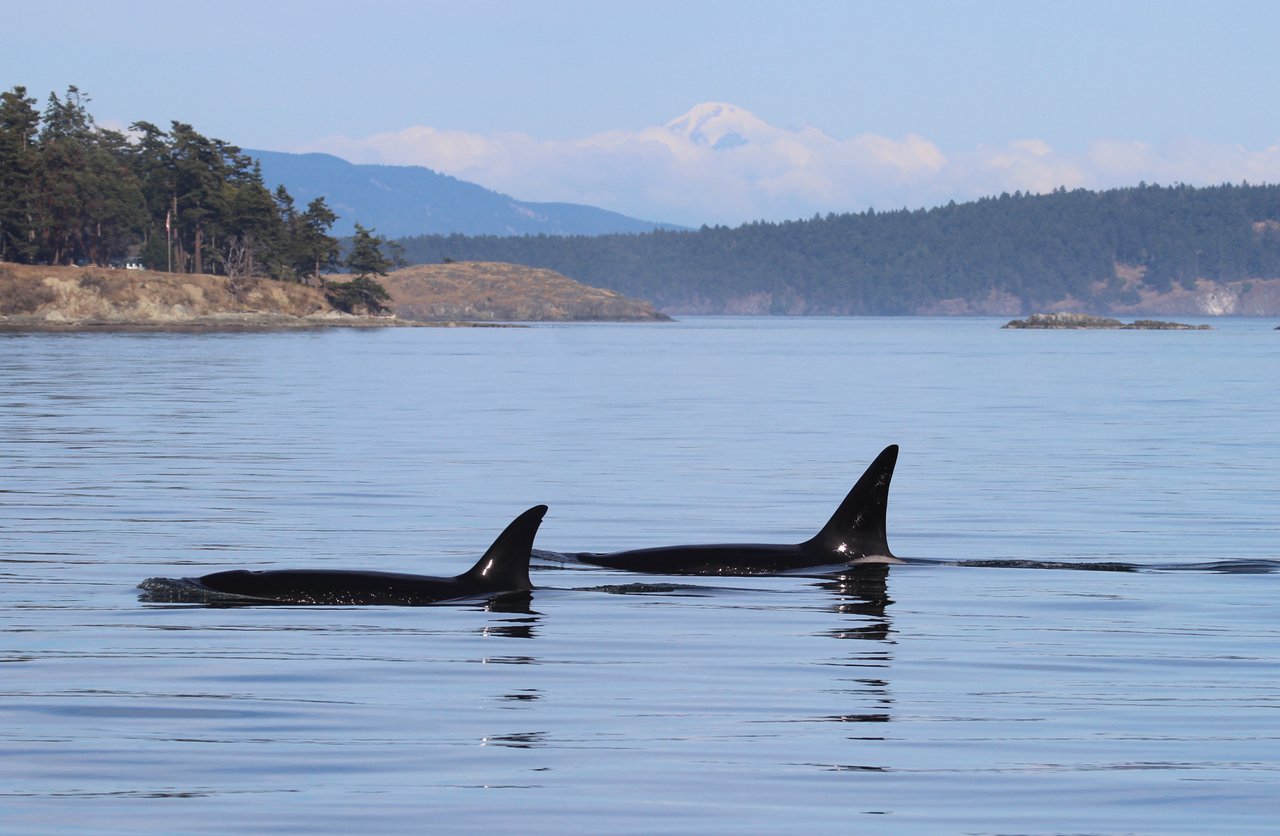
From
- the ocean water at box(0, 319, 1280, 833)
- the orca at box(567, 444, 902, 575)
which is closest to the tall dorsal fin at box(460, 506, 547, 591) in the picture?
the ocean water at box(0, 319, 1280, 833)

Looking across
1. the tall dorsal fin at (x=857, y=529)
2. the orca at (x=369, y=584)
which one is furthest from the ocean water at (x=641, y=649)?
the tall dorsal fin at (x=857, y=529)

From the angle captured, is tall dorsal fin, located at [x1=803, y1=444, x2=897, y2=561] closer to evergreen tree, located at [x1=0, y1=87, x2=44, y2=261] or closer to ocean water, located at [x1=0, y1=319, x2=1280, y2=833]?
ocean water, located at [x1=0, y1=319, x2=1280, y2=833]

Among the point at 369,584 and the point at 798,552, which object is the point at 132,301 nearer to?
the point at 798,552

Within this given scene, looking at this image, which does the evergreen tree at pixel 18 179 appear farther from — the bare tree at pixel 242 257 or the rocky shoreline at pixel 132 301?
the bare tree at pixel 242 257

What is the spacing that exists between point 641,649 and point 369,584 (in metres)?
3.45

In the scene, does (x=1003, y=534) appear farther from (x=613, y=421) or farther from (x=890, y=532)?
(x=613, y=421)

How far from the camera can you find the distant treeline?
166 metres

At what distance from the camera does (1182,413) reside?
57.9 m

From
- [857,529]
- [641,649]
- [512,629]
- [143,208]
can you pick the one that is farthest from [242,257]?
[641,649]

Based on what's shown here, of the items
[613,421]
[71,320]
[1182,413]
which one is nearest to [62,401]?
[613,421]

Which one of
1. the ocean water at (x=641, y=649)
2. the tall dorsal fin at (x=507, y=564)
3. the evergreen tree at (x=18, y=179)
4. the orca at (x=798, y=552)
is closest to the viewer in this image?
the ocean water at (x=641, y=649)

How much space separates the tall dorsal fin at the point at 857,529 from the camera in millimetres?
20822

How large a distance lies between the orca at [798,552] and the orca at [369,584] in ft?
9.40

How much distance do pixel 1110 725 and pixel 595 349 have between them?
136m
